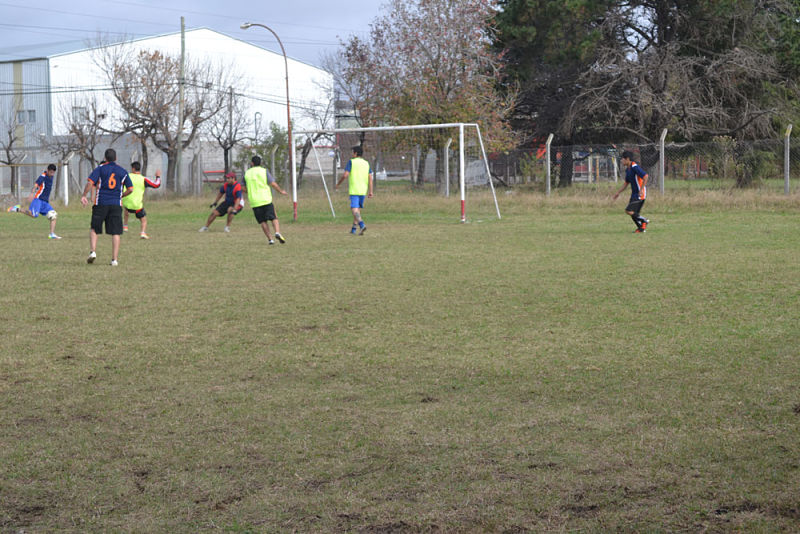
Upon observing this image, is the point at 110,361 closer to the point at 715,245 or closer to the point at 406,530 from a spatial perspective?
the point at 406,530

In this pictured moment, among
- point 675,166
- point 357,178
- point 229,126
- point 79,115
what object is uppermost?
point 79,115

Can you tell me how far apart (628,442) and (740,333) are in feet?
10.7

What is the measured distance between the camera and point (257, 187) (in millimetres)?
16938

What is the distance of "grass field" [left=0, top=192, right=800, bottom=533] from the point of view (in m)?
3.75

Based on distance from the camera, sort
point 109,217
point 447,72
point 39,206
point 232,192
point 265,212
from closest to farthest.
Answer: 1. point 109,217
2. point 265,212
3. point 39,206
4. point 232,192
5. point 447,72

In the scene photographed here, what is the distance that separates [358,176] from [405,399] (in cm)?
1354

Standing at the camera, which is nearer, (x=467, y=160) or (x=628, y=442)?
(x=628, y=442)

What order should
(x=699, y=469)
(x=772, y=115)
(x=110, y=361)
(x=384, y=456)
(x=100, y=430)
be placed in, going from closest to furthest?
(x=699, y=469) → (x=384, y=456) → (x=100, y=430) → (x=110, y=361) → (x=772, y=115)

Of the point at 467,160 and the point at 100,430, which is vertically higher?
the point at 467,160

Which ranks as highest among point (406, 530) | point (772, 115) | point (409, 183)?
point (772, 115)

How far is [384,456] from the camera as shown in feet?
14.4

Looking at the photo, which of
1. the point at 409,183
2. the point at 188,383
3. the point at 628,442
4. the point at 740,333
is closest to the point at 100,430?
the point at 188,383

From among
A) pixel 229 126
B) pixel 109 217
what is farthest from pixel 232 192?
pixel 229 126

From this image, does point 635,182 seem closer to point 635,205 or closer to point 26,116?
point 635,205
